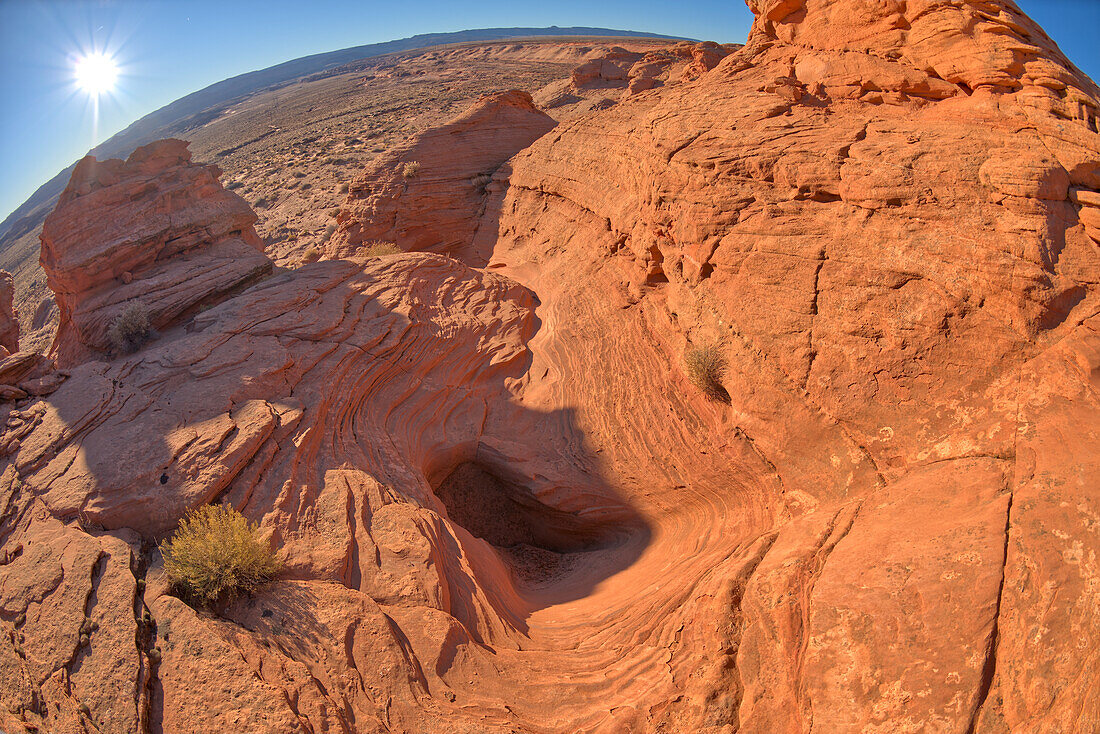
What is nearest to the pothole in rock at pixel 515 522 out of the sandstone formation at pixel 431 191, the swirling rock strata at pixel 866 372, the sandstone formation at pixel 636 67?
the swirling rock strata at pixel 866 372

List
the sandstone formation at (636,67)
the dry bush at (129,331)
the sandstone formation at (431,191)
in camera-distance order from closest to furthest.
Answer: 1. the dry bush at (129,331)
2. the sandstone formation at (431,191)
3. the sandstone formation at (636,67)

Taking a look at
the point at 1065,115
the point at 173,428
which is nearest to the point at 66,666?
the point at 173,428

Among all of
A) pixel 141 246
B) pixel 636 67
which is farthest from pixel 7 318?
pixel 636 67

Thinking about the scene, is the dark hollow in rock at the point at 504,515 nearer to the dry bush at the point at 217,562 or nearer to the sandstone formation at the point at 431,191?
the dry bush at the point at 217,562

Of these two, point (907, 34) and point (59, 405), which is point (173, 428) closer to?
point (59, 405)

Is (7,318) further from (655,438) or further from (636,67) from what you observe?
(636,67)
